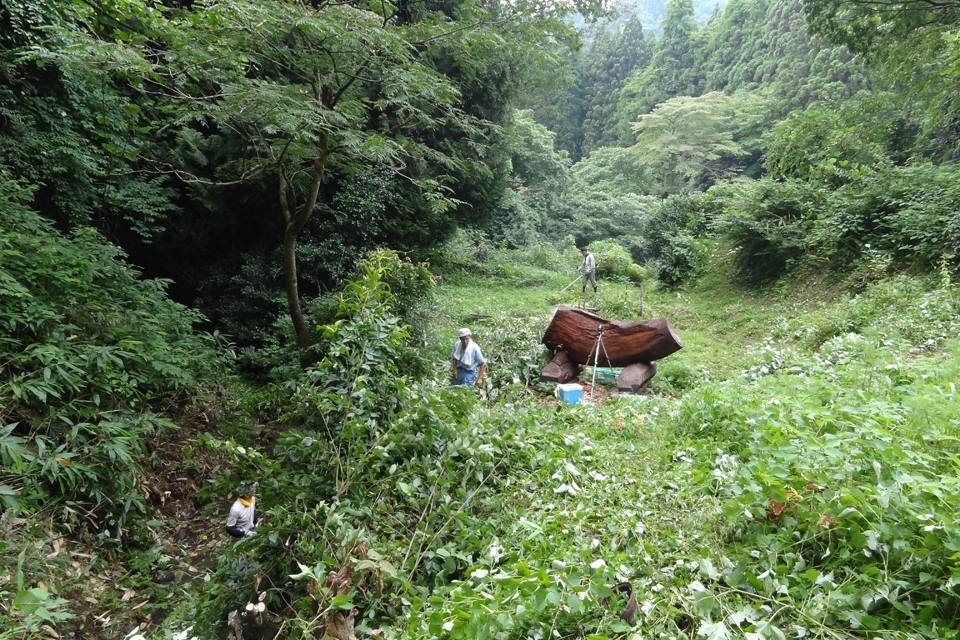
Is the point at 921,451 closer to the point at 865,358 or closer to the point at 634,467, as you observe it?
the point at 634,467

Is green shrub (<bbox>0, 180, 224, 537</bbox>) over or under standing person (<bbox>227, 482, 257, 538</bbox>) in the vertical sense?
over

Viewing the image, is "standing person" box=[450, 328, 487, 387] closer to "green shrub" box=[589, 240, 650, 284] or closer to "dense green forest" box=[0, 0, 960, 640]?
"dense green forest" box=[0, 0, 960, 640]

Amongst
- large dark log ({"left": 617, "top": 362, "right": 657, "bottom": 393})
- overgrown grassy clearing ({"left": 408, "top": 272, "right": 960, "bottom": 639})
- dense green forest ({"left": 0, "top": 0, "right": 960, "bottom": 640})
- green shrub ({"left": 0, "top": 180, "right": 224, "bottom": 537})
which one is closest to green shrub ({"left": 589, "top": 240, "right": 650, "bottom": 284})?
dense green forest ({"left": 0, "top": 0, "right": 960, "bottom": 640})

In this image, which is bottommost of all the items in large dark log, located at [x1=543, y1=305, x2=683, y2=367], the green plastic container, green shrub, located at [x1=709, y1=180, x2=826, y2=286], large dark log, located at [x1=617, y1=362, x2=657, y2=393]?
the green plastic container

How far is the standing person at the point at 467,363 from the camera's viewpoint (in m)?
6.08

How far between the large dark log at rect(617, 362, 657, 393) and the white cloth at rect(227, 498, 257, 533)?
198 inches

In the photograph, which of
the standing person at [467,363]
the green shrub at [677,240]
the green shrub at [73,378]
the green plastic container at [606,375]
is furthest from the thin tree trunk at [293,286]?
the green shrub at [677,240]

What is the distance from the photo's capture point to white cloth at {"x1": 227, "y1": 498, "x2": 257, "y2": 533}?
13.1ft

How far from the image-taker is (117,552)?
4016 millimetres

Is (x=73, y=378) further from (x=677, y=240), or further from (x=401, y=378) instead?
(x=677, y=240)

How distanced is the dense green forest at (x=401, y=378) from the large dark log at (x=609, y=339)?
0.43 metres

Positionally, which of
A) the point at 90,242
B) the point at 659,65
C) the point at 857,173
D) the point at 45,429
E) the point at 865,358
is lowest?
the point at 45,429

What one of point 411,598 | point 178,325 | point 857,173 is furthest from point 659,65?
point 411,598

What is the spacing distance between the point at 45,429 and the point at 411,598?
11.8ft
